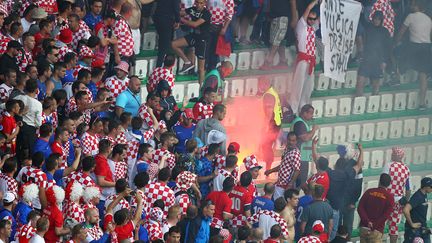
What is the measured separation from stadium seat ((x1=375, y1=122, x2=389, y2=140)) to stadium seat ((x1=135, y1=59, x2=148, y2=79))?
4.52 meters

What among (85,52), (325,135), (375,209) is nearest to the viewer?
(85,52)

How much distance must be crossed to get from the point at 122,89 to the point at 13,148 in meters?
2.76

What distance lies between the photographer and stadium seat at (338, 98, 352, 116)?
26500mm

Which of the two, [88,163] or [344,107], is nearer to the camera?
[88,163]

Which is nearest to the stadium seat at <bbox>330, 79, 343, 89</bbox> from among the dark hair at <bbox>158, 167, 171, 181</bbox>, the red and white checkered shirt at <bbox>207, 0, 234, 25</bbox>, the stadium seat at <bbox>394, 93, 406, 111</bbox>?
the stadium seat at <bbox>394, 93, 406, 111</bbox>

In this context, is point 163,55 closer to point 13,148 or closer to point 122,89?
point 122,89

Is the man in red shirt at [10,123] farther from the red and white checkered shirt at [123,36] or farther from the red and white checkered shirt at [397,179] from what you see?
the red and white checkered shirt at [397,179]

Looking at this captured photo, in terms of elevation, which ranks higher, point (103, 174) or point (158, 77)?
point (158, 77)

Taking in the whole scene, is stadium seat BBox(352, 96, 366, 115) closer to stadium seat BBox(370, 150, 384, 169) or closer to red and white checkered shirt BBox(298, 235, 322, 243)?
stadium seat BBox(370, 150, 384, 169)

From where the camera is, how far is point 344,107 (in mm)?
26578

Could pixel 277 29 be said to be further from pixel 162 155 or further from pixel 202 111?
pixel 162 155

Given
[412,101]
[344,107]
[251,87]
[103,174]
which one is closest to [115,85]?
[103,174]

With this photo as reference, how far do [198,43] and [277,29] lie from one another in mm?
Answer: 1961

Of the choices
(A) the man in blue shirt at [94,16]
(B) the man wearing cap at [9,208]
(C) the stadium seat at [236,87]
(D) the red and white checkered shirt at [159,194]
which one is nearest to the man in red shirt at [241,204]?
(D) the red and white checkered shirt at [159,194]
